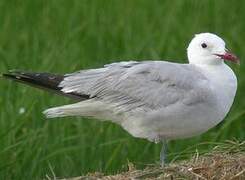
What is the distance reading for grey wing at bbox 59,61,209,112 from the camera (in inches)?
232

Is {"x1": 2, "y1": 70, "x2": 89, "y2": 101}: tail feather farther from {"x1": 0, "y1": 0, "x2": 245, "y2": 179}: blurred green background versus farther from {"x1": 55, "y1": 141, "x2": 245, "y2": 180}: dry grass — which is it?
{"x1": 55, "y1": 141, "x2": 245, "y2": 180}: dry grass

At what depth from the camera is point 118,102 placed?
19.7 feet

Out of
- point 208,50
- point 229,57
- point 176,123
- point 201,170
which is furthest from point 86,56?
point 201,170

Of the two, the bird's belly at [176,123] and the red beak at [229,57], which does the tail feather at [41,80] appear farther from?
the red beak at [229,57]

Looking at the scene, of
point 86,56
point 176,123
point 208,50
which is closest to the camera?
point 176,123

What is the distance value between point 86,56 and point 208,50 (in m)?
2.41

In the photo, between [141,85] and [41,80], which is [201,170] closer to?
[141,85]

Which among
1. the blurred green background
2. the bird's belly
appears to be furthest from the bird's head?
the blurred green background

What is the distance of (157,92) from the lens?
5953 millimetres

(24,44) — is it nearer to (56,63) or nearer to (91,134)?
(56,63)

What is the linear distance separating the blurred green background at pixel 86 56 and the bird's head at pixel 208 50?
1.61 ft

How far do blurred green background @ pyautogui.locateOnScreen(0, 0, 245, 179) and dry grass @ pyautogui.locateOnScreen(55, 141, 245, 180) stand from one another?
58 cm

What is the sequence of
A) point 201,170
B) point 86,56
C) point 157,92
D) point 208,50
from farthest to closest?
point 86,56, point 208,50, point 157,92, point 201,170

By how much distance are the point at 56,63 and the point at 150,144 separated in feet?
3.95
